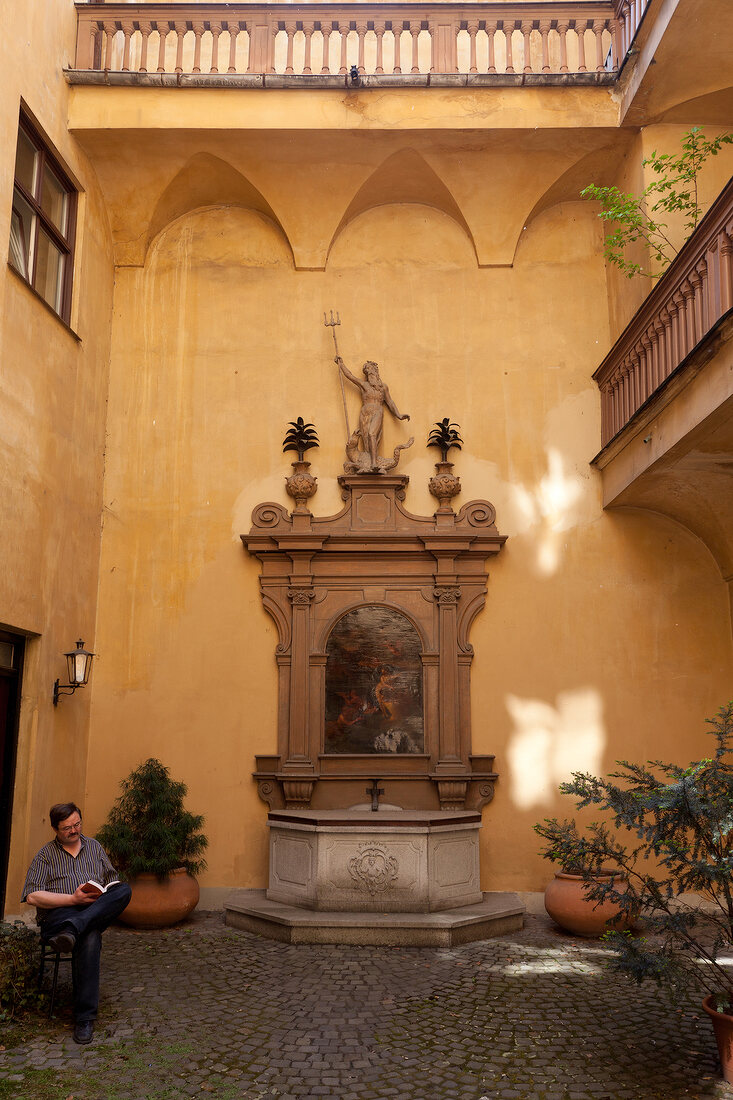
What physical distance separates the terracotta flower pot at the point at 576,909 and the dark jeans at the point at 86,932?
12.2 feet

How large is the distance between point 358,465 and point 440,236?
2.76 metres

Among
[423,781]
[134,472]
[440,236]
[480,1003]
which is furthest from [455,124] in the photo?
[480,1003]

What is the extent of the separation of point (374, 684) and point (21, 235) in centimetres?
500

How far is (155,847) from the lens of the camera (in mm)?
7461

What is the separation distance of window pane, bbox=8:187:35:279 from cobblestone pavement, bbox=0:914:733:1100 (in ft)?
17.9

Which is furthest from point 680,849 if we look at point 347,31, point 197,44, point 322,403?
point 197,44

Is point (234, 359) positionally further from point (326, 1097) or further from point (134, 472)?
point (326, 1097)

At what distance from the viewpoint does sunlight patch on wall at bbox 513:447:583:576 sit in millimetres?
8805

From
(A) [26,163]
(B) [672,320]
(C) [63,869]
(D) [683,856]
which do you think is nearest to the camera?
(D) [683,856]

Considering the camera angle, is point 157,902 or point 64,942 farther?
point 157,902

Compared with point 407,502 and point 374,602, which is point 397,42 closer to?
point 407,502

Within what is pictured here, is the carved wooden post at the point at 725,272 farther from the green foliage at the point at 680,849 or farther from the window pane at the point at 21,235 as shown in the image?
the window pane at the point at 21,235

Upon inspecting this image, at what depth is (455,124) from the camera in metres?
8.61

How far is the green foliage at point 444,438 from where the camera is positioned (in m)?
8.96
